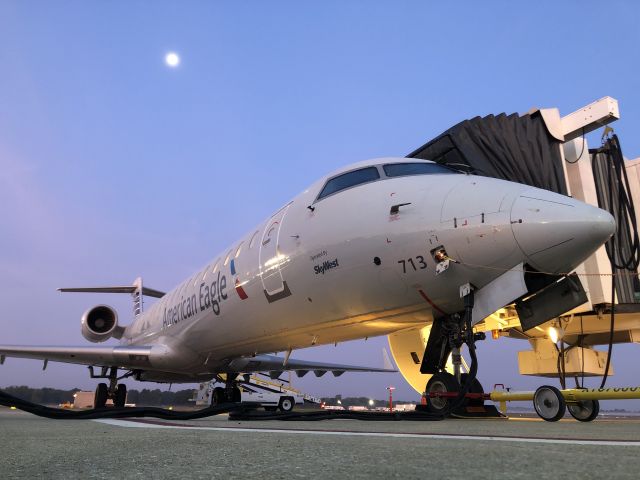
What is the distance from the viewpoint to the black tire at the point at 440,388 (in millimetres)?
6066

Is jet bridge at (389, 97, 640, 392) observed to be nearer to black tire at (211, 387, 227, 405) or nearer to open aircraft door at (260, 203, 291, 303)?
black tire at (211, 387, 227, 405)

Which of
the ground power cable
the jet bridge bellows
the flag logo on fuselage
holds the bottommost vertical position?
the flag logo on fuselage

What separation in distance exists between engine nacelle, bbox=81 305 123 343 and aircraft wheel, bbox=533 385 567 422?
14.6 metres

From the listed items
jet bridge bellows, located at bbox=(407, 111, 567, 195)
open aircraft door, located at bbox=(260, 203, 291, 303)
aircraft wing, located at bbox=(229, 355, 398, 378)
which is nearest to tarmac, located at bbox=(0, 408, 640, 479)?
open aircraft door, located at bbox=(260, 203, 291, 303)

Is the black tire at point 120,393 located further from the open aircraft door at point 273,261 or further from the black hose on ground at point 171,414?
the black hose on ground at point 171,414

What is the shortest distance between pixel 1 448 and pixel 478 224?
503 centimetres

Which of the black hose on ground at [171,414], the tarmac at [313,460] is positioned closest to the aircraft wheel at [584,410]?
the black hose on ground at [171,414]

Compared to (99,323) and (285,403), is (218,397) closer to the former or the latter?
(285,403)

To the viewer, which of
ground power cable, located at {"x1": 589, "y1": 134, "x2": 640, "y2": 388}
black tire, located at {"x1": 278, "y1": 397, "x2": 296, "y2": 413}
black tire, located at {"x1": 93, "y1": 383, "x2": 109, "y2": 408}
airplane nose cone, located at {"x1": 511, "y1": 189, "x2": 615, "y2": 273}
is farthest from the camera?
black tire, located at {"x1": 278, "y1": 397, "x2": 296, "y2": 413}

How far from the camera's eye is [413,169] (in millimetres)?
7586

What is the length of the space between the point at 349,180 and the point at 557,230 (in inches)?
135

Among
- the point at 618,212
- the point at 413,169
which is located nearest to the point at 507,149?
the point at 618,212

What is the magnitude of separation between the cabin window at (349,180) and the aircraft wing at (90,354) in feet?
25.9

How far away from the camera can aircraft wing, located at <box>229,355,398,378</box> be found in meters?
14.6
